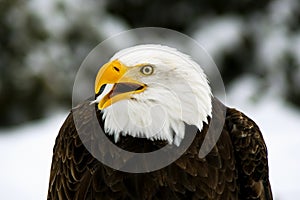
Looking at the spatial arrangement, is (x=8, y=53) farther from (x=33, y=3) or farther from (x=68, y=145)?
(x=68, y=145)

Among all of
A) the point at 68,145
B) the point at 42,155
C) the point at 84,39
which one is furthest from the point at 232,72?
the point at 68,145

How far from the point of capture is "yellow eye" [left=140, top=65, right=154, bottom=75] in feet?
9.72

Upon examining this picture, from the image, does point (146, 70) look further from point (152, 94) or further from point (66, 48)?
point (66, 48)

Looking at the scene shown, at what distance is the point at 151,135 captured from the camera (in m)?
3.13

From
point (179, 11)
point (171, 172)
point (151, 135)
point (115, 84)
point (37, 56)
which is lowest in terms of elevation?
point (171, 172)

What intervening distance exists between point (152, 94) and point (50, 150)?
13.0 feet

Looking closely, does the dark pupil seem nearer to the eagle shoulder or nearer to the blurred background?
the eagle shoulder

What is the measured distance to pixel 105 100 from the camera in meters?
2.96

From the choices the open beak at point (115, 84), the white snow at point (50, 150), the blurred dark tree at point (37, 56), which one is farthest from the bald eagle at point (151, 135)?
the blurred dark tree at point (37, 56)

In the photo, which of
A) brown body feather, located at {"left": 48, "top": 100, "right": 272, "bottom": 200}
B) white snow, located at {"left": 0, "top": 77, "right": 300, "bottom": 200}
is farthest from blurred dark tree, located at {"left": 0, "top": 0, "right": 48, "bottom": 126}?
brown body feather, located at {"left": 48, "top": 100, "right": 272, "bottom": 200}

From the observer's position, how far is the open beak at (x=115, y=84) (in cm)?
290

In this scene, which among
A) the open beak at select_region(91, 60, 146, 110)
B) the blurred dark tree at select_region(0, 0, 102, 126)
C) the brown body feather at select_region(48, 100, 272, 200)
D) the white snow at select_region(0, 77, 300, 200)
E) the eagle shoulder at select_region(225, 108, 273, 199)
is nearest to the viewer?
the open beak at select_region(91, 60, 146, 110)

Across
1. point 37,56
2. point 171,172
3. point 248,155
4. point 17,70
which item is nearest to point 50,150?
point 17,70

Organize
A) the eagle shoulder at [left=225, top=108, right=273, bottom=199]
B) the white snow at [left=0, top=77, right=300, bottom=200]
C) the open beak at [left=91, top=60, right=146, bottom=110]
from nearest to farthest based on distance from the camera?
the open beak at [left=91, top=60, right=146, bottom=110], the eagle shoulder at [left=225, top=108, right=273, bottom=199], the white snow at [left=0, top=77, right=300, bottom=200]
